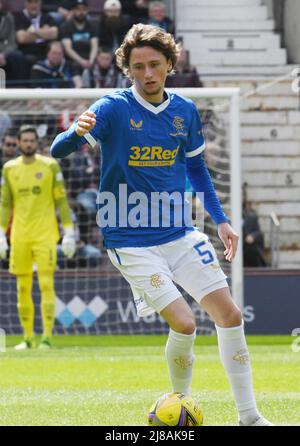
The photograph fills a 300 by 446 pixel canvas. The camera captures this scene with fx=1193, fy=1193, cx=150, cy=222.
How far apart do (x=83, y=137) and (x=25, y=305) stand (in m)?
7.44

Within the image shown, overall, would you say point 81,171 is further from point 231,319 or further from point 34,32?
point 231,319

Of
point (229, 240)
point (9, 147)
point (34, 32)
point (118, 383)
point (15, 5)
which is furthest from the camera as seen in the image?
point (15, 5)

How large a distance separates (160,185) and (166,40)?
79cm

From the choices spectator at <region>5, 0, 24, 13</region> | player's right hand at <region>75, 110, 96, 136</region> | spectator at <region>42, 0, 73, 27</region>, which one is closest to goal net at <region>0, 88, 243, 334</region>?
spectator at <region>42, 0, 73, 27</region>

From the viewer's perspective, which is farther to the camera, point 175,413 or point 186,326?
point 186,326

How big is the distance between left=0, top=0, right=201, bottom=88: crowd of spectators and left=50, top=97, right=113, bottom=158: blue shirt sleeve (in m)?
11.0

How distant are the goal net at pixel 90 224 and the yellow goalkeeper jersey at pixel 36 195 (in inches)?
41.5

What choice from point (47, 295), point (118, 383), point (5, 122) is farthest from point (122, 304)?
point (118, 383)

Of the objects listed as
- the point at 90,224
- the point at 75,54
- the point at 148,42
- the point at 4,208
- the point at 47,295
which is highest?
the point at 75,54

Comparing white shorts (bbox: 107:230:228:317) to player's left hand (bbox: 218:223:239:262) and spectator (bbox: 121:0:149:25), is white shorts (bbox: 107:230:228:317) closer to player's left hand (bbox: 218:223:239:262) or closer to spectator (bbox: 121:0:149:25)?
player's left hand (bbox: 218:223:239:262)

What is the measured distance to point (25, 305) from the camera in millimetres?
13469

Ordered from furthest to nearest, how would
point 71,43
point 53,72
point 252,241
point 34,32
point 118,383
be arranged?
point 34,32, point 71,43, point 53,72, point 252,241, point 118,383

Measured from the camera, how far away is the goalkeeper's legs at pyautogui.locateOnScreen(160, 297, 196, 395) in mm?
6297
